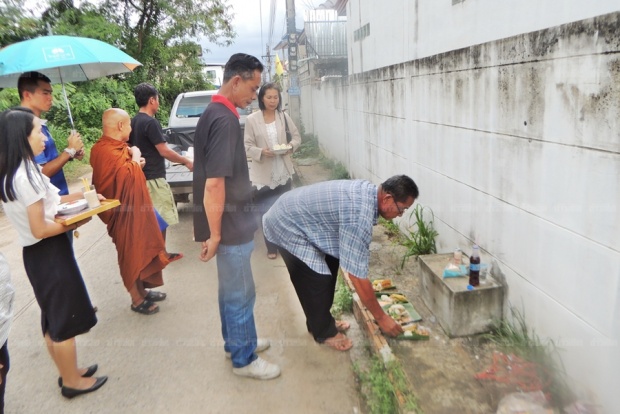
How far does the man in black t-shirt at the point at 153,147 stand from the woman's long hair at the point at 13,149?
1781 millimetres

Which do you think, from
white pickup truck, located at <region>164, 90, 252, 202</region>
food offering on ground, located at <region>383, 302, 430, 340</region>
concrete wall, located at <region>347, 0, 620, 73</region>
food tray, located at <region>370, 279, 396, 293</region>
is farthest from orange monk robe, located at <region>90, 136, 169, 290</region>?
concrete wall, located at <region>347, 0, 620, 73</region>

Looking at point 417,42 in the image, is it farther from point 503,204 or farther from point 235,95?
point 235,95

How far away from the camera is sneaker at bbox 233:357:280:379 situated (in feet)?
9.10

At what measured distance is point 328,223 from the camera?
266cm

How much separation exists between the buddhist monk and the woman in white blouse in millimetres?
1305

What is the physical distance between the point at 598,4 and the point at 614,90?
0.53 meters

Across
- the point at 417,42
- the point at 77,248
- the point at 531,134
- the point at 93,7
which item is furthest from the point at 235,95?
the point at 93,7

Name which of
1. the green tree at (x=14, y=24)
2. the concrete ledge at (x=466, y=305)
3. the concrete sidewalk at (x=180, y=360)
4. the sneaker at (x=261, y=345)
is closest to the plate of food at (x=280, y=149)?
the concrete sidewalk at (x=180, y=360)

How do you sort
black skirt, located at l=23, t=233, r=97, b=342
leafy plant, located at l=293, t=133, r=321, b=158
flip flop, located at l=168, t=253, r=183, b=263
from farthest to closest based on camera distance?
leafy plant, located at l=293, t=133, r=321, b=158
flip flop, located at l=168, t=253, r=183, b=263
black skirt, located at l=23, t=233, r=97, b=342

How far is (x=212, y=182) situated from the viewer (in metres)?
2.31

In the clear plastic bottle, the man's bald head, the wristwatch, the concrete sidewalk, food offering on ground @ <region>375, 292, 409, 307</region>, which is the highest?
the man's bald head

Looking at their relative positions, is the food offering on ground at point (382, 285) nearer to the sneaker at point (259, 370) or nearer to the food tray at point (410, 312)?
the food tray at point (410, 312)

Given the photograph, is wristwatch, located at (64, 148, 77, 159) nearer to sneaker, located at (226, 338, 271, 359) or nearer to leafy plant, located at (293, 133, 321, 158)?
sneaker, located at (226, 338, 271, 359)

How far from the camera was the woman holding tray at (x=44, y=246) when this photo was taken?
86.8 inches
